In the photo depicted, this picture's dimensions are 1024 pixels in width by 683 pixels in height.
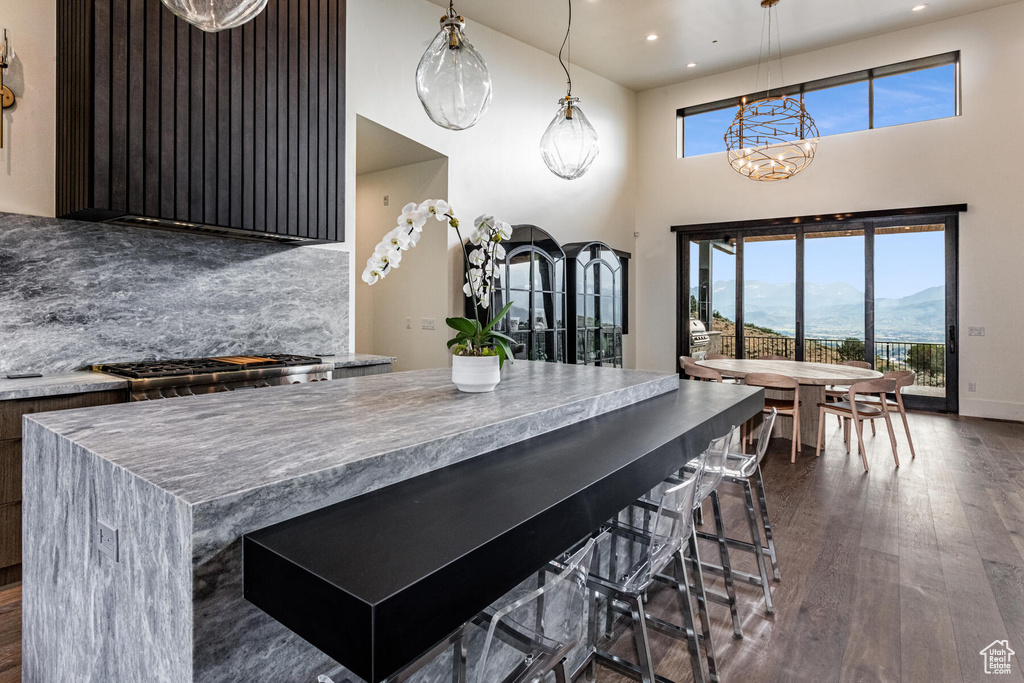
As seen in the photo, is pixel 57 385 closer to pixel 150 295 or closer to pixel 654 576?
pixel 150 295

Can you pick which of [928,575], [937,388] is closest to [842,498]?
[928,575]

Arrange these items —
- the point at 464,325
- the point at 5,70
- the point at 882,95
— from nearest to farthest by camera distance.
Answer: the point at 464,325
the point at 5,70
the point at 882,95

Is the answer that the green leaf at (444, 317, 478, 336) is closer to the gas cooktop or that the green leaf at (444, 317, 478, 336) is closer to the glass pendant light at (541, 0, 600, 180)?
the glass pendant light at (541, 0, 600, 180)

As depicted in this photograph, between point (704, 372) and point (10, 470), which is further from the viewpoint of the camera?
point (704, 372)

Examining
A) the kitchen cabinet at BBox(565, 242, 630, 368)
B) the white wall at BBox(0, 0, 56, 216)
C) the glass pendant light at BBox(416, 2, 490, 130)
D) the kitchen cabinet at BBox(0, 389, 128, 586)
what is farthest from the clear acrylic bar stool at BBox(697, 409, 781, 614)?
the white wall at BBox(0, 0, 56, 216)

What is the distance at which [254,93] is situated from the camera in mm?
3178

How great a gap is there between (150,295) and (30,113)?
3.44ft

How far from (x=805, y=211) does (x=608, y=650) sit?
6766 millimetres

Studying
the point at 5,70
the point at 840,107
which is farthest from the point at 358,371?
the point at 840,107

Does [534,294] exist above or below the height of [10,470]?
above

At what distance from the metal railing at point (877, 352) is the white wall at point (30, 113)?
745 centimetres

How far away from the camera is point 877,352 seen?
6.82 metres

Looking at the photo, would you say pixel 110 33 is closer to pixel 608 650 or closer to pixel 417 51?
pixel 417 51

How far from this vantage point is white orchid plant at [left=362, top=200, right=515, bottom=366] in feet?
6.04
